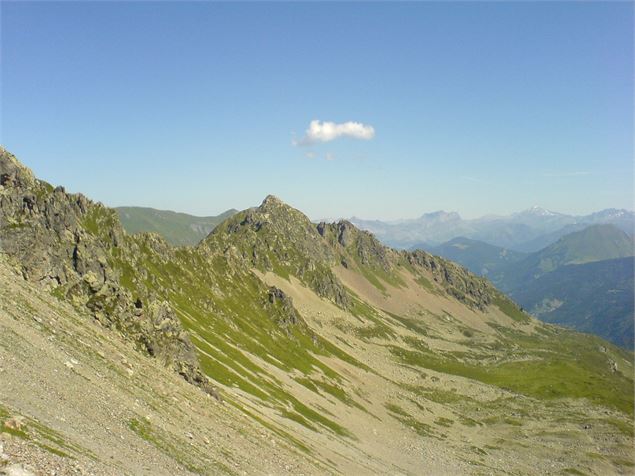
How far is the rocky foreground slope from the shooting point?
3503 centimetres

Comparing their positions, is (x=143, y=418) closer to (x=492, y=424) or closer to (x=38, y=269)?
(x=38, y=269)

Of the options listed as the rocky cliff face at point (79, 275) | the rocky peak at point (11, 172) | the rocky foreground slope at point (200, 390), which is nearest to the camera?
the rocky foreground slope at point (200, 390)

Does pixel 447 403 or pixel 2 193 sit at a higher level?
pixel 2 193

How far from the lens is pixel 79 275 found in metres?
75.8

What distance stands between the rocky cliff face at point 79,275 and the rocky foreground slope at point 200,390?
29 cm

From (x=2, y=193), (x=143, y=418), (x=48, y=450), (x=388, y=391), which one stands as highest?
(x=2, y=193)

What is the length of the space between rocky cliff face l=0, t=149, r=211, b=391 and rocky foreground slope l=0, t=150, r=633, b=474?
0.29 m

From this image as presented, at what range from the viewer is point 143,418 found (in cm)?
3981

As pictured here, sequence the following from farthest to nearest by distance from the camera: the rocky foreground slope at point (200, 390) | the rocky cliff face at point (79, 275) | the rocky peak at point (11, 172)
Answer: the rocky peak at point (11, 172) → the rocky cliff face at point (79, 275) → the rocky foreground slope at point (200, 390)

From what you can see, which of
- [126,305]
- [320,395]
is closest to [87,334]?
[126,305]

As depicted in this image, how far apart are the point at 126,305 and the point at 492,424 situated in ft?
415

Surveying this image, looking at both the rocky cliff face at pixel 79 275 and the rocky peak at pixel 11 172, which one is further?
the rocky peak at pixel 11 172

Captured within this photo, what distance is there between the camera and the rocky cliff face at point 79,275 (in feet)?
212

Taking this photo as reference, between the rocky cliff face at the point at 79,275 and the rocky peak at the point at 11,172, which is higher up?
the rocky peak at the point at 11,172
